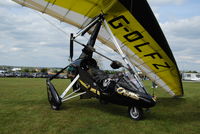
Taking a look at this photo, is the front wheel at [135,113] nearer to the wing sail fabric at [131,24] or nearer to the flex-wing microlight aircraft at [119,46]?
the flex-wing microlight aircraft at [119,46]

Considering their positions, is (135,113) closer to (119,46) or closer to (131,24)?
(119,46)

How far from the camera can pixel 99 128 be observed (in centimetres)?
607

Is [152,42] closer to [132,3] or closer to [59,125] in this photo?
[132,3]

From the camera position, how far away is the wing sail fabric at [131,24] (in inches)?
276

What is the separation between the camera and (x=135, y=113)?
7.30 meters

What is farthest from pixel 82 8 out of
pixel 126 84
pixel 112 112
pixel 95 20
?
pixel 112 112

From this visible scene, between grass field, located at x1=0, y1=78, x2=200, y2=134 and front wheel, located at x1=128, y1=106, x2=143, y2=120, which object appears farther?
front wheel, located at x1=128, y1=106, x2=143, y2=120

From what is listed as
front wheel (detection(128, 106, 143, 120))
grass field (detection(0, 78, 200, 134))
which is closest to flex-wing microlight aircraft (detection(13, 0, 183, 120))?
front wheel (detection(128, 106, 143, 120))

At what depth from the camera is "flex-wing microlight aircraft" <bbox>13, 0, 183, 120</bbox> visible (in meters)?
6.98

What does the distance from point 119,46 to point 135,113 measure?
3.04m

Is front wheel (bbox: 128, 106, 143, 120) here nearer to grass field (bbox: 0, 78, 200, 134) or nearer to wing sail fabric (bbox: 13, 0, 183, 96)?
grass field (bbox: 0, 78, 200, 134)

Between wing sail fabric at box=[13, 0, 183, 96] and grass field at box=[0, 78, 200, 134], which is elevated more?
wing sail fabric at box=[13, 0, 183, 96]

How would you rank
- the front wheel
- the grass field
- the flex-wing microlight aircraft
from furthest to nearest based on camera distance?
the front wheel → the flex-wing microlight aircraft → the grass field

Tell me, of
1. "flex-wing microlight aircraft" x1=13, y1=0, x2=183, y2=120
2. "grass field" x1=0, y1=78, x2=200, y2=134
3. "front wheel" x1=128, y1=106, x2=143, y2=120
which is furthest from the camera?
"front wheel" x1=128, y1=106, x2=143, y2=120
